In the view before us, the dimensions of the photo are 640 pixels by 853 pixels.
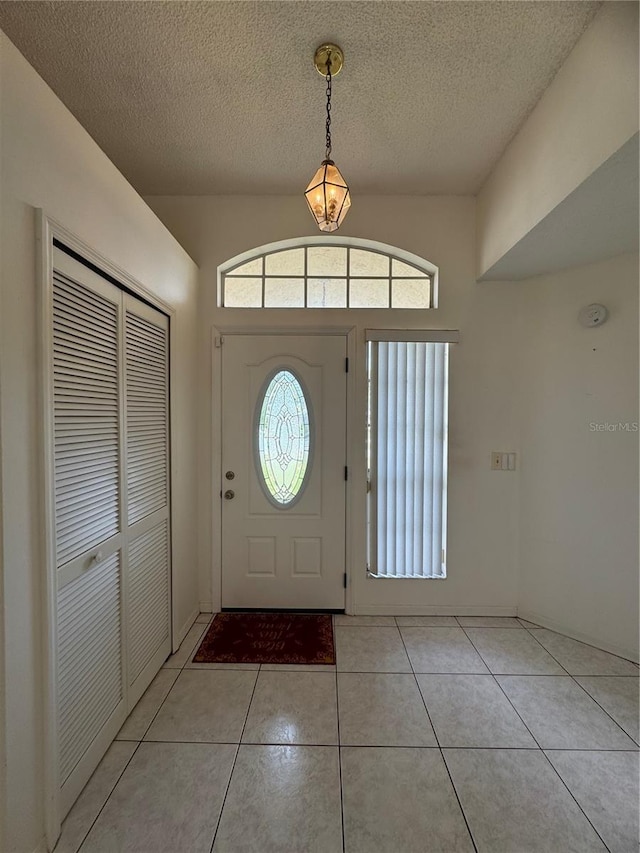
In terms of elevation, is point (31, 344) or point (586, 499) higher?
point (31, 344)

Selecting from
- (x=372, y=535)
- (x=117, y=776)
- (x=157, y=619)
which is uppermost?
(x=372, y=535)

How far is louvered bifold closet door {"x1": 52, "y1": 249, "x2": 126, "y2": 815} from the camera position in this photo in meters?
1.26

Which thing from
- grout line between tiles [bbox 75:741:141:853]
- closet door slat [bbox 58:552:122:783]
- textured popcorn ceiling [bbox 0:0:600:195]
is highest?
textured popcorn ceiling [bbox 0:0:600:195]

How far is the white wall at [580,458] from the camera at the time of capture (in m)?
2.15

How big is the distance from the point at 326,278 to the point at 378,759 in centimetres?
278

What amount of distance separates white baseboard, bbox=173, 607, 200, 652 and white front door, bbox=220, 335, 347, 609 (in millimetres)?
211

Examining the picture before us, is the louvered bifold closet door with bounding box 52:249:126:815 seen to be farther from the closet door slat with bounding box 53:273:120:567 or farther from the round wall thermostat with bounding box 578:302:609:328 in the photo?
the round wall thermostat with bounding box 578:302:609:328

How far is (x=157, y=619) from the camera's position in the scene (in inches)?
77.5

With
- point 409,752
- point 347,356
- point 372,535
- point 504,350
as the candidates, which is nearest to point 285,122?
point 347,356

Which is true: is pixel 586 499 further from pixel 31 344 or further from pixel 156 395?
pixel 31 344

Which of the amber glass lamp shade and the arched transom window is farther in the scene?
the arched transom window

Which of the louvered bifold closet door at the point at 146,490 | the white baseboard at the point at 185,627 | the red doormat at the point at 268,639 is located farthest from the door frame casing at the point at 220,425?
the louvered bifold closet door at the point at 146,490

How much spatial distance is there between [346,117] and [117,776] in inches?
126

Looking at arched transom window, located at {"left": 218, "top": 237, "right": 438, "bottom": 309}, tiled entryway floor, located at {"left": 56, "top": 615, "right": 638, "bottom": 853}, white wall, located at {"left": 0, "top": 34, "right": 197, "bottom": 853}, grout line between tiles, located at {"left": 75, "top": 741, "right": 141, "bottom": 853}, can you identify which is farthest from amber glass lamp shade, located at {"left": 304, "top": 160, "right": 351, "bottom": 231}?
grout line between tiles, located at {"left": 75, "top": 741, "right": 141, "bottom": 853}
